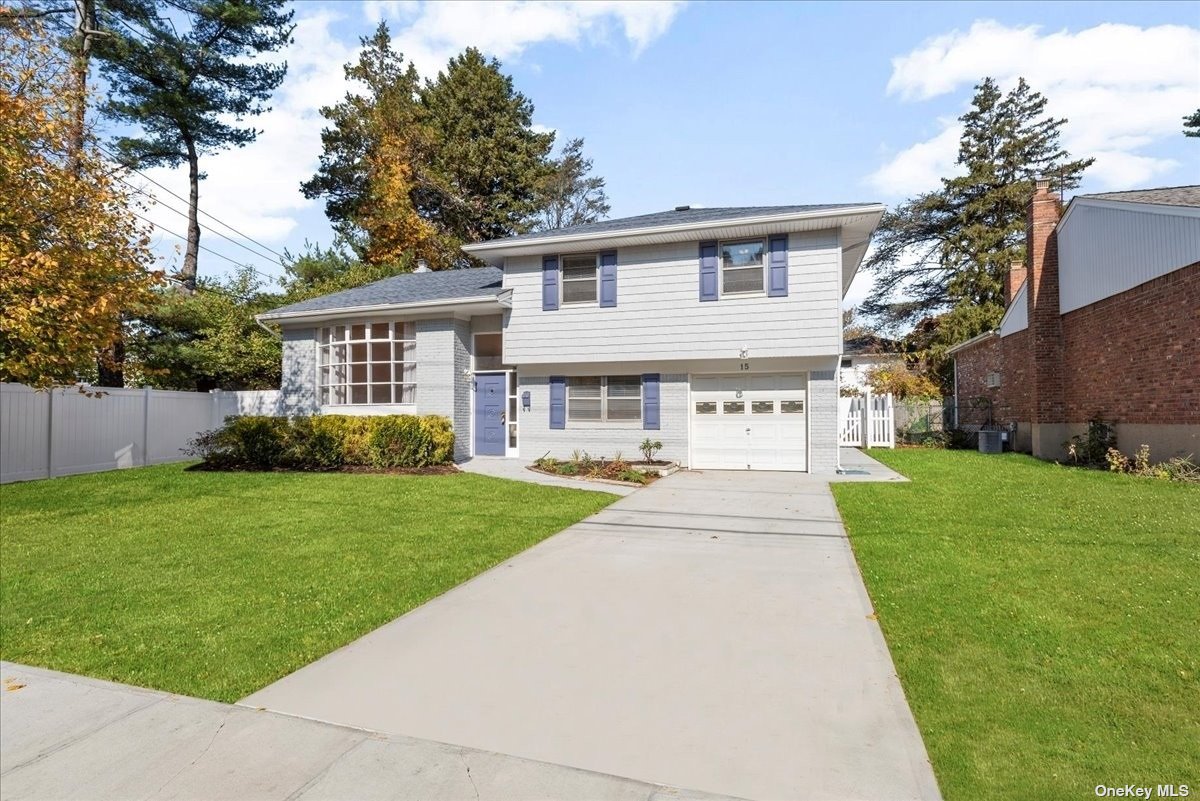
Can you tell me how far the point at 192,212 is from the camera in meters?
22.7

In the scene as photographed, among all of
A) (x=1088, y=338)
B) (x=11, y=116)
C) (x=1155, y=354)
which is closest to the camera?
(x=11, y=116)

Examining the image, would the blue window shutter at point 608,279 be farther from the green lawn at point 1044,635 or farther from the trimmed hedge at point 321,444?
the green lawn at point 1044,635

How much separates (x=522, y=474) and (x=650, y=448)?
3121 millimetres

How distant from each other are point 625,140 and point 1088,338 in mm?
12280

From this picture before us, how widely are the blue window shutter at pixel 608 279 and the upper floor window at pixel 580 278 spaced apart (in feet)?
0.59

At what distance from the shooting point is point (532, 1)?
10.8m

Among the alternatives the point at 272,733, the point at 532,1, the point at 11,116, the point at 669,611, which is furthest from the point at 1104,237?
the point at 11,116

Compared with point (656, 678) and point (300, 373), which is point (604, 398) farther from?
point (656, 678)

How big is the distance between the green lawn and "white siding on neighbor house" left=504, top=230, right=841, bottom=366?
513 cm

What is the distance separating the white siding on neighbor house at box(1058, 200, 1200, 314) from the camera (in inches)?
446

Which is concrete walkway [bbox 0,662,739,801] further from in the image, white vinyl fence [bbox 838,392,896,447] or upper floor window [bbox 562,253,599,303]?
white vinyl fence [bbox 838,392,896,447]

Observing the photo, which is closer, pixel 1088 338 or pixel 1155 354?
pixel 1155 354

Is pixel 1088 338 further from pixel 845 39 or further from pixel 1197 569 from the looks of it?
pixel 1197 569
